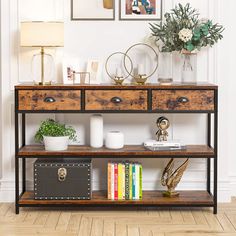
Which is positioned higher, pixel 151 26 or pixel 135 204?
pixel 151 26

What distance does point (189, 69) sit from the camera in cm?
403

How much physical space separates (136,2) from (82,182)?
1.26 meters

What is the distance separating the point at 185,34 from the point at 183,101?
1.41ft

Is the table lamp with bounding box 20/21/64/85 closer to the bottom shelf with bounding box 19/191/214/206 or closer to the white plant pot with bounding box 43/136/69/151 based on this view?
the white plant pot with bounding box 43/136/69/151

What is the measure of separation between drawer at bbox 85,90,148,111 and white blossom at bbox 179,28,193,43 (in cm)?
43

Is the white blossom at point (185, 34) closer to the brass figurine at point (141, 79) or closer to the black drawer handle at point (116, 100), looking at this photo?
the brass figurine at point (141, 79)

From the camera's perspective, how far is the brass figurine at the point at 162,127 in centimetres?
410

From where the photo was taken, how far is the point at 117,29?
13.8ft

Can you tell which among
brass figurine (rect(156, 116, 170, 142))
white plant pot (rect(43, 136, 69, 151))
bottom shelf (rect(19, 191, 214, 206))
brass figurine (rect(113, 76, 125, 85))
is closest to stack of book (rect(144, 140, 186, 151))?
brass figurine (rect(156, 116, 170, 142))

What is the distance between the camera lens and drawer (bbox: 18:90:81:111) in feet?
12.7

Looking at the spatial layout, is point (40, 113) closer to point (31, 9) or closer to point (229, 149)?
point (31, 9)

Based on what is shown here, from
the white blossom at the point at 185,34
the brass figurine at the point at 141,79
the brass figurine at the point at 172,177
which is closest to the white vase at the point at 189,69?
the white blossom at the point at 185,34

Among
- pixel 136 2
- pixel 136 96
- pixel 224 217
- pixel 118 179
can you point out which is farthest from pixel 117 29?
pixel 224 217

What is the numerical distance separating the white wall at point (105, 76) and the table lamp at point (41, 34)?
0.92 feet
